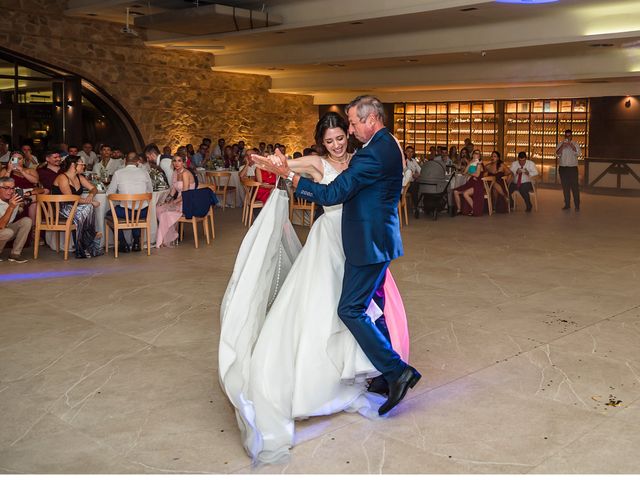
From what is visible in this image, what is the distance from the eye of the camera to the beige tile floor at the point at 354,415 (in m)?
3.20

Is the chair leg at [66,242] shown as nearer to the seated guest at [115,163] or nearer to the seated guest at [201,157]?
the seated guest at [115,163]

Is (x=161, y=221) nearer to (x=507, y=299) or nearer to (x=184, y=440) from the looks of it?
(x=507, y=299)

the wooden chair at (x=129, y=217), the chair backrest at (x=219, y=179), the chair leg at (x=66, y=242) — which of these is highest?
Result: the chair backrest at (x=219, y=179)

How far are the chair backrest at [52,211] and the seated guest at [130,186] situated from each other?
515mm

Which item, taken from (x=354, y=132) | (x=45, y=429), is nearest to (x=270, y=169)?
(x=354, y=132)

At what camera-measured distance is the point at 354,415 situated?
145 inches

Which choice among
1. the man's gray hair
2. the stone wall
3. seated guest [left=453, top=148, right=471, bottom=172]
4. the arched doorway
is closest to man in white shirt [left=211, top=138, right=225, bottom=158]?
the stone wall

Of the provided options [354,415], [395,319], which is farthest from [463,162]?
[354,415]

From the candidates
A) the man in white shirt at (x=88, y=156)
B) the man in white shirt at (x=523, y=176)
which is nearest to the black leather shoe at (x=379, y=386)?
the man in white shirt at (x=523, y=176)

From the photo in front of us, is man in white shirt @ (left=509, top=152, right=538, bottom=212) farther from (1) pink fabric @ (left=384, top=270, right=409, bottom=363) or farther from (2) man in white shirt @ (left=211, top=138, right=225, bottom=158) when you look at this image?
(1) pink fabric @ (left=384, top=270, right=409, bottom=363)

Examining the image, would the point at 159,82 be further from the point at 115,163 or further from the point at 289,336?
the point at 289,336

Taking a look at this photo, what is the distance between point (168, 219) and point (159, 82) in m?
9.35

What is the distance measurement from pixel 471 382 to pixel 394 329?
1.96 ft

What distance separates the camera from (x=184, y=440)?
11.1 ft
